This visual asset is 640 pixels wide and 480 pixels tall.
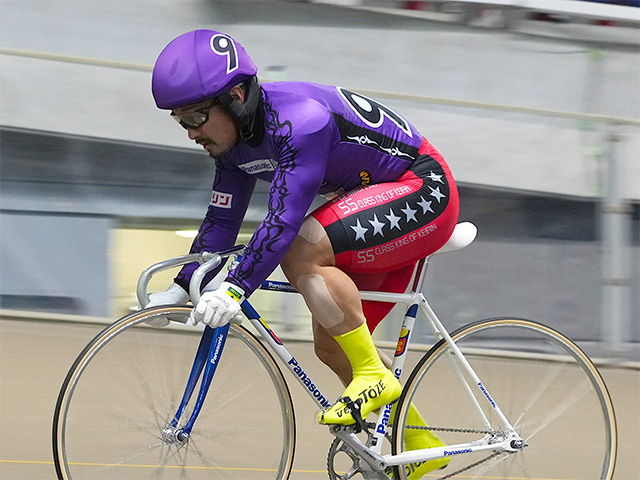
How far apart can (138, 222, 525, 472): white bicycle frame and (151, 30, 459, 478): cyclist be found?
7 cm

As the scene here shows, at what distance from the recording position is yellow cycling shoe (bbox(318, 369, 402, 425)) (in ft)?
9.57

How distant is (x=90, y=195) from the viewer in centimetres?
568

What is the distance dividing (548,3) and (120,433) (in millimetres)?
9083

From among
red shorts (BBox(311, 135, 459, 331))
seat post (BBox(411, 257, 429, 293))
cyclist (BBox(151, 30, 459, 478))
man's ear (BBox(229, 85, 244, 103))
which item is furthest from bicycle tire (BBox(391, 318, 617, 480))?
man's ear (BBox(229, 85, 244, 103))

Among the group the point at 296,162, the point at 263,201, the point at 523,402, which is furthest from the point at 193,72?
the point at 263,201

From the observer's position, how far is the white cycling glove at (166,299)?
2.76 m

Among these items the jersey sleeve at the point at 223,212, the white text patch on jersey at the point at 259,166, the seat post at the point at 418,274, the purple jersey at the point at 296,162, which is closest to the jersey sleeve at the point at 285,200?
the purple jersey at the point at 296,162

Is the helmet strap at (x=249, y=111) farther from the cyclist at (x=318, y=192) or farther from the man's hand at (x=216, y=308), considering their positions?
the man's hand at (x=216, y=308)

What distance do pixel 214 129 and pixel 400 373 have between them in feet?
3.47

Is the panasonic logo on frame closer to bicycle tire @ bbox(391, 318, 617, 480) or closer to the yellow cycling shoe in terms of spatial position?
bicycle tire @ bbox(391, 318, 617, 480)

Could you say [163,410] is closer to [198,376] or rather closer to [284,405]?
[198,376]

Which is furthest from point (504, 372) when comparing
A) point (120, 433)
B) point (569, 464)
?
point (120, 433)

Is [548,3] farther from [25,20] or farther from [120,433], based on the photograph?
[120,433]

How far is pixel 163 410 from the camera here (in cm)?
287
